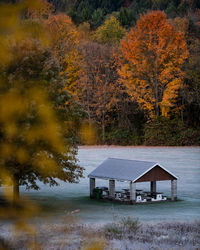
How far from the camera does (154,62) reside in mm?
46281

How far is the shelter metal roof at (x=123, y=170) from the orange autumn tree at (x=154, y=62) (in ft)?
83.3

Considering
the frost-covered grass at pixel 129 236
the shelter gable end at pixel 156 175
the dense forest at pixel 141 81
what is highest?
the dense forest at pixel 141 81

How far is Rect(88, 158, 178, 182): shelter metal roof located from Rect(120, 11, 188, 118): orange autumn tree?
83.3 feet

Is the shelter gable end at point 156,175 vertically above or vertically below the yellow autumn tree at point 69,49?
below

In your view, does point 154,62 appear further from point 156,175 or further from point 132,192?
point 132,192

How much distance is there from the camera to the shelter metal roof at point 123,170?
1917 centimetres

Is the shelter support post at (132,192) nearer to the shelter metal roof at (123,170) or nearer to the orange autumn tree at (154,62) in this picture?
the shelter metal roof at (123,170)

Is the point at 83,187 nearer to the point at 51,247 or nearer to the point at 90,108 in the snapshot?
the point at 51,247

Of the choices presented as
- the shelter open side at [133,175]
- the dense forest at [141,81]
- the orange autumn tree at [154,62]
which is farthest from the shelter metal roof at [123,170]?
the orange autumn tree at [154,62]

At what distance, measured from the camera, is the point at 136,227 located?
1267 cm

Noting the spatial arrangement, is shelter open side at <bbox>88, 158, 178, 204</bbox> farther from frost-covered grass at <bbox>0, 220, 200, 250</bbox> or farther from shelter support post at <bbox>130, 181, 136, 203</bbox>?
frost-covered grass at <bbox>0, 220, 200, 250</bbox>

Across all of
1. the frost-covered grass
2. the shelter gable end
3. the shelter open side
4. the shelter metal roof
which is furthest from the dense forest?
the frost-covered grass

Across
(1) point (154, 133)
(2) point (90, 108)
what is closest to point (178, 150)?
(1) point (154, 133)

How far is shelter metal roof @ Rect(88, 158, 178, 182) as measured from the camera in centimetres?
1917
